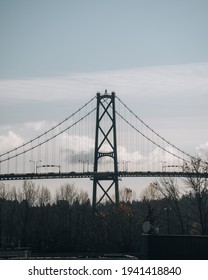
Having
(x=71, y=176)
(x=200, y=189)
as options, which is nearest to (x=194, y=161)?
(x=200, y=189)

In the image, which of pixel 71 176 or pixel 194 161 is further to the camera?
pixel 71 176

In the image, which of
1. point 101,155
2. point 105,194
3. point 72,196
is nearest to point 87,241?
point 105,194

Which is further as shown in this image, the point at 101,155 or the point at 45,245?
the point at 101,155

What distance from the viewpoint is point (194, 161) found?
5466 cm

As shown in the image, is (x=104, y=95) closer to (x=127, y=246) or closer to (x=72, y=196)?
(x=72, y=196)

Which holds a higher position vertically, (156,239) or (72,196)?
(72,196)

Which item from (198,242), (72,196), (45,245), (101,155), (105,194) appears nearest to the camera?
(198,242)

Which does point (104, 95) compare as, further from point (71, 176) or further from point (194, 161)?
point (194, 161)

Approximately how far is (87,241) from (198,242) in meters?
25.1

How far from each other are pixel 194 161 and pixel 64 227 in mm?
11267

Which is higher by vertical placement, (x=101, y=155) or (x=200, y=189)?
(x=101, y=155)

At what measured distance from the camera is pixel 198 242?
31281 millimetres
